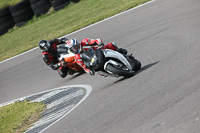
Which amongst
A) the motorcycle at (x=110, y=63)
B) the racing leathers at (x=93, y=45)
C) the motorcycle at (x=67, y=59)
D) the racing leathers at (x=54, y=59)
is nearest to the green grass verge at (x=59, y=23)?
the racing leathers at (x=54, y=59)

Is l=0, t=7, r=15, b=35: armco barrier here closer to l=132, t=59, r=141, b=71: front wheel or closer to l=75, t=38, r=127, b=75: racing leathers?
l=75, t=38, r=127, b=75: racing leathers

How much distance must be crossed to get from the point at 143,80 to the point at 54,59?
4.72 metres

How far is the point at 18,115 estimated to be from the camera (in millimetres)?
10344

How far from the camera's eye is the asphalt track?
651 centimetres

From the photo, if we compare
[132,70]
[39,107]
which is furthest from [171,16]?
[39,107]

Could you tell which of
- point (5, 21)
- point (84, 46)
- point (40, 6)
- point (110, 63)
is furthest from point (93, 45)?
point (5, 21)

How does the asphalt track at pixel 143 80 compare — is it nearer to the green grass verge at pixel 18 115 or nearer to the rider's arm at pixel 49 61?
the rider's arm at pixel 49 61

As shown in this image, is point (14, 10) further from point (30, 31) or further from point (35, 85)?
point (35, 85)

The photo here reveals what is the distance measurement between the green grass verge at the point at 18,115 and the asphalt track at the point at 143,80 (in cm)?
110

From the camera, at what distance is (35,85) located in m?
12.8

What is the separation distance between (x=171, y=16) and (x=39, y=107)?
562cm

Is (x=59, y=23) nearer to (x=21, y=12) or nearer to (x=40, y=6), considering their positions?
(x=40, y=6)

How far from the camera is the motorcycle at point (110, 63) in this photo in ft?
30.1

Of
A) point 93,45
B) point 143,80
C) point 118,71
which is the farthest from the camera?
point 93,45
